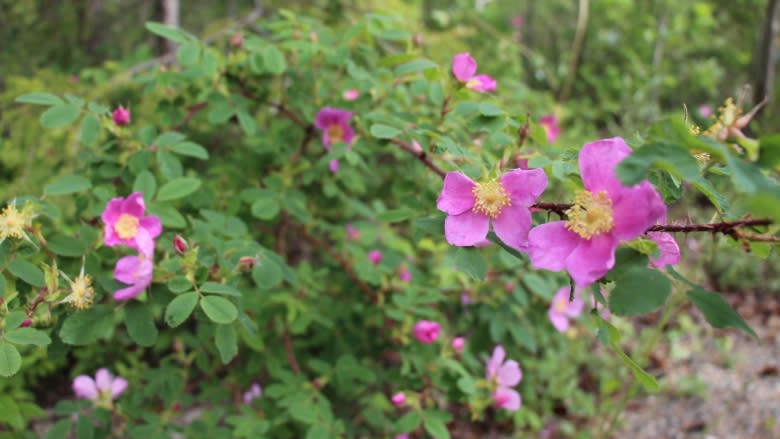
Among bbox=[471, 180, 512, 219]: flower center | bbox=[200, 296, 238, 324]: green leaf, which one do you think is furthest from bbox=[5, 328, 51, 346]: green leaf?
bbox=[471, 180, 512, 219]: flower center

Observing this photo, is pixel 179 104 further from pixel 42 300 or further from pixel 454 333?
pixel 454 333

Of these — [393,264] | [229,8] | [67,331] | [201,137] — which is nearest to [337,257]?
[393,264]

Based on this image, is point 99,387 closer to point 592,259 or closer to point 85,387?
point 85,387

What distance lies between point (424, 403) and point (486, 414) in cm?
89

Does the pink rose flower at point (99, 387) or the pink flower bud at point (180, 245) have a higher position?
the pink flower bud at point (180, 245)

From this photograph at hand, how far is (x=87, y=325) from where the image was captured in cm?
104

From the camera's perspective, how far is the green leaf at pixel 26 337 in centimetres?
91

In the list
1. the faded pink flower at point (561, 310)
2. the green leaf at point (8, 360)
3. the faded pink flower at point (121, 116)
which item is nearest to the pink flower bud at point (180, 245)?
the green leaf at point (8, 360)

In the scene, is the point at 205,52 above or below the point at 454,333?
above

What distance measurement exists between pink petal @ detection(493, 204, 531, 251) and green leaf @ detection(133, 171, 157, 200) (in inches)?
27.9

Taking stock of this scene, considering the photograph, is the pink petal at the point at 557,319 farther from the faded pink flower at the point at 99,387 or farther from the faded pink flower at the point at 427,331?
the faded pink flower at the point at 99,387

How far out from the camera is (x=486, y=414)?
245 centimetres

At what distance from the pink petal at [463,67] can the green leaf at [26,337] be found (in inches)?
31.3

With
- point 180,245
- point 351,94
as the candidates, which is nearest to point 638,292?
point 180,245
